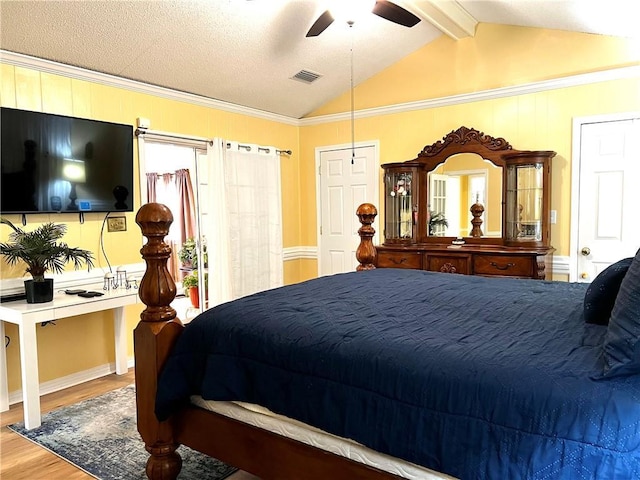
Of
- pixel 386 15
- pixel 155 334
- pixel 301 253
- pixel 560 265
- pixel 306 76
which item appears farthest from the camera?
pixel 301 253

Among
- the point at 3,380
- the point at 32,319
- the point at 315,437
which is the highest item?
the point at 32,319

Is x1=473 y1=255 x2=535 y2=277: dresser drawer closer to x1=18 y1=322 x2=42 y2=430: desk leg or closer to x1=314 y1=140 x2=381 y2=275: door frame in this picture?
x1=314 y1=140 x2=381 y2=275: door frame

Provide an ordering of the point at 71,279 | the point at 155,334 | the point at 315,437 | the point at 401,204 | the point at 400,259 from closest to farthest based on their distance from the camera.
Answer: the point at 315,437, the point at 155,334, the point at 71,279, the point at 400,259, the point at 401,204

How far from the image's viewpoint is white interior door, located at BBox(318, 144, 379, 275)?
5355mm

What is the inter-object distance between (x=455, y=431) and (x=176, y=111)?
389 cm

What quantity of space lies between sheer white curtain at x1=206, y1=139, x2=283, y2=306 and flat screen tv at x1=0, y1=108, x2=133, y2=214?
41.1 inches

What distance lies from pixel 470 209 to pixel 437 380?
3451mm

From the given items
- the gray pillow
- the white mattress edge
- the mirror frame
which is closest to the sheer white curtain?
the mirror frame

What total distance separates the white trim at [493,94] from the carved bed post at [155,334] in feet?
11.7

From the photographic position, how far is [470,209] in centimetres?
457

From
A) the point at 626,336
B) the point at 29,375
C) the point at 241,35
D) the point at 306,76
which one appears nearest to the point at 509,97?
the point at 306,76

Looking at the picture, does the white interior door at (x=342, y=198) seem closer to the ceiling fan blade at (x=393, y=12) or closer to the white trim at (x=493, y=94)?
the white trim at (x=493, y=94)

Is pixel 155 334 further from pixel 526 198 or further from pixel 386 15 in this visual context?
pixel 526 198

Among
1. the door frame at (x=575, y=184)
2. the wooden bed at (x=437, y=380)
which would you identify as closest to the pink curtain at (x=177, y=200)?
the door frame at (x=575, y=184)
